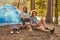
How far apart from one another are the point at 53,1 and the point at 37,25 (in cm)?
252

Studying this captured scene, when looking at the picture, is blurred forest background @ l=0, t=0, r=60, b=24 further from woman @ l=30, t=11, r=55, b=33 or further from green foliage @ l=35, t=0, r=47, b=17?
woman @ l=30, t=11, r=55, b=33

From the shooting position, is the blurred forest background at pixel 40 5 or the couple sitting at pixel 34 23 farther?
the blurred forest background at pixel 40 5

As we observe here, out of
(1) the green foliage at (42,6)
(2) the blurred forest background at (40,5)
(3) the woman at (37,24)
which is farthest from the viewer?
(1) the green foliage at (42,6)

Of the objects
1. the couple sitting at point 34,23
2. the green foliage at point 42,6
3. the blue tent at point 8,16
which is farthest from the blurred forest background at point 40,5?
the couple sitting at point 34,23

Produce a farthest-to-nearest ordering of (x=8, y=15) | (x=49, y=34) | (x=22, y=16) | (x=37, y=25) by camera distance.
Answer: (x=8, y=15) < (x=22, y=16) < (x=37, y=25) < (x=49, y=34)

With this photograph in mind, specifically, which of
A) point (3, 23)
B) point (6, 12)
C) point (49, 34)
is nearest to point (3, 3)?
point (6, 12)

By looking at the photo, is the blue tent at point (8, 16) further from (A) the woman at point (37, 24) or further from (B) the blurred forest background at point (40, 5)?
(A) the woman at point (37, 24)

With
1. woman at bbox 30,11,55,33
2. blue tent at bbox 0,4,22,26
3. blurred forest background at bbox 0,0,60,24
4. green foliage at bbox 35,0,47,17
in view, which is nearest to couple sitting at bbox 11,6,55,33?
woman at bbox 30,11,55,33

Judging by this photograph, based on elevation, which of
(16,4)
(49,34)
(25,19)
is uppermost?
(16,4)

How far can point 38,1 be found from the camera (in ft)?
22.9

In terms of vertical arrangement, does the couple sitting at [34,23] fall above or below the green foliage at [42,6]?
below

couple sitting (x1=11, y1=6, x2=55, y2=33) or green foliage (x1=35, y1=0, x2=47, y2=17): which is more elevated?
green foliage (x1=35, y1=0, x2=47, y2=17)

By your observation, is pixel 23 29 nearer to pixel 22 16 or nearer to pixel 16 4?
pixel 22 16

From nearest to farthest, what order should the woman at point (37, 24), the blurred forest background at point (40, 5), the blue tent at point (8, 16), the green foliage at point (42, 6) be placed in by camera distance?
1. the woman at point (37, 24)
2. the blue tent at point (8, 16)
3. the blurred forest background at point (40, 5)
4. the green foliage at point (42, 6)
